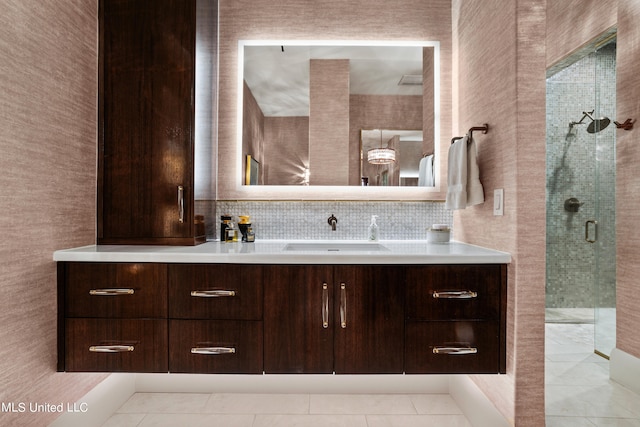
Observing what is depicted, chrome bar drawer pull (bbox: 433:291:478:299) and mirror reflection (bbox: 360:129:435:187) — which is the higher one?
mirror reflection (bbox: 360:129:435:187)

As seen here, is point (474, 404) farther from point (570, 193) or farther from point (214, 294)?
point (570, 193)

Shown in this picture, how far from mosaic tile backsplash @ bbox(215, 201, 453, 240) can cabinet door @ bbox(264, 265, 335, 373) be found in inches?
26.2

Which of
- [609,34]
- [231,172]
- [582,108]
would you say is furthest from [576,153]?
[231,172]

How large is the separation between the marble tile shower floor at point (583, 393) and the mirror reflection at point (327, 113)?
4.66 feet

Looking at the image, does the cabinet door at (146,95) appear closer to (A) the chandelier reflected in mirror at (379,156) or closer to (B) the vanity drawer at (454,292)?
(A) the chandelier reflected in mirror at (379,156)

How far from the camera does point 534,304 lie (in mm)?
1422

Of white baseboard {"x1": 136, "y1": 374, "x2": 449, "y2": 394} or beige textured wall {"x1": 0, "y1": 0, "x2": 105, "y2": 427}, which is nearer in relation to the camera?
beige textured wall {"x1": 0, "y1": 0, "x2": 105, "y2": 427}

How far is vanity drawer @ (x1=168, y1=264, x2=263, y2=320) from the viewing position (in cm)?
145

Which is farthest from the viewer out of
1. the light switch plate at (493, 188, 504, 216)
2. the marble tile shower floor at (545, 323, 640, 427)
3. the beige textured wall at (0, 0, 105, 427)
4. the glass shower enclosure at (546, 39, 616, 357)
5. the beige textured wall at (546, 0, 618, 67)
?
the glass shower enclosure at (546, 39, 616, 357)

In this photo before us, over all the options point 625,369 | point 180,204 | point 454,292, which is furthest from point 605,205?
point 180,204

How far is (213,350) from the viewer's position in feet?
4.75

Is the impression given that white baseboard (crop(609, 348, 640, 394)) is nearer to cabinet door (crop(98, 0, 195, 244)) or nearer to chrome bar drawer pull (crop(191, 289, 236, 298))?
chrome bar drawer pull (crop(191, 289, 236, 298))

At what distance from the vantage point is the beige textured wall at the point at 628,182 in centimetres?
195

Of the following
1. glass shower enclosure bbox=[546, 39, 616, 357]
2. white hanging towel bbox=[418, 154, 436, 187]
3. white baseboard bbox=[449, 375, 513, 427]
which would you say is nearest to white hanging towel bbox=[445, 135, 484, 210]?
white hanging towel bbox=[418, 154, 436, 187]
